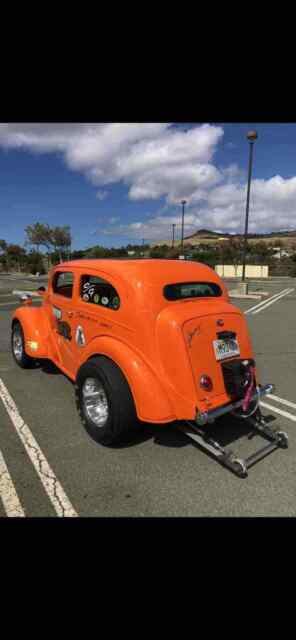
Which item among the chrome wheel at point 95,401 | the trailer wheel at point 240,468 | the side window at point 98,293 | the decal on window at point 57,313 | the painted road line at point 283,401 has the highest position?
the side window at point 98,293

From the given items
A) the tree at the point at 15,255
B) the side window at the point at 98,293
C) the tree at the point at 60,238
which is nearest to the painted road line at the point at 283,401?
the side window at the point at 98,293

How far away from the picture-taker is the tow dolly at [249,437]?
2537mm

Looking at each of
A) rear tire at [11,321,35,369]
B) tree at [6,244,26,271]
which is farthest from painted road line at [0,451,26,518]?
tree at [6,244,26,271]

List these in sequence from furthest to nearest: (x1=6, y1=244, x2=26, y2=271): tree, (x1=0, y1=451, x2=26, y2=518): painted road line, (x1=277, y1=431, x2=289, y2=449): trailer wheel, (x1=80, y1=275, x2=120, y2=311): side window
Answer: (x1=6, y1=244, x2=26, y2=271): tree → (x1=80, y1=275, x2=120, y2=311): side window → (x1=277, y1=431, x2=289, y2=449): trailer wheel → (x1=0, y1=451, x2=26, y2=518): painted road line

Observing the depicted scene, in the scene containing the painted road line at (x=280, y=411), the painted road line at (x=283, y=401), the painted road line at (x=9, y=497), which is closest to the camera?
the painted road line at (x=9, y=497)

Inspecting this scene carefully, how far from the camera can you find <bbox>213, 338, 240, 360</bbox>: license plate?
282cm

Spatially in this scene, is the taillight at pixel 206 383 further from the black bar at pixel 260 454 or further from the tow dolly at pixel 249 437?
the black bar at pixel 260 454

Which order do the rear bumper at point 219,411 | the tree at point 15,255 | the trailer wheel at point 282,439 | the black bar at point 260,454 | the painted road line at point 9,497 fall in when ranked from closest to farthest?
the painted road line at point 9,497 < the rear bumper at point 219,411 < the black bar at point 260,454 < the trailer wheel at point 282,439 < the tree at point 15,255

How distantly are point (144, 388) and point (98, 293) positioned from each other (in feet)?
4.39

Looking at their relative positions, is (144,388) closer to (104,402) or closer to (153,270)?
(104,402)

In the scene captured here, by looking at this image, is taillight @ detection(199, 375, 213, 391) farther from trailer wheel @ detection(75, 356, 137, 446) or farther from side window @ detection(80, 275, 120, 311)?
side window @ detection(80, 275, 120, 311)

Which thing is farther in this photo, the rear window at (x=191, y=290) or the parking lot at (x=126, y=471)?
the rear window at (x=191, y=290)
